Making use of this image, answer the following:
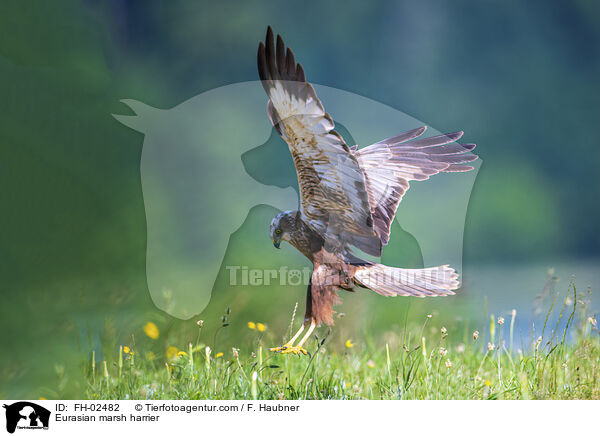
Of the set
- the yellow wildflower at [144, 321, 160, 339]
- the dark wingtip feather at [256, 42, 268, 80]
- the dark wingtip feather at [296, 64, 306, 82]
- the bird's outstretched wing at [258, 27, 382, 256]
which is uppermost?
the dark wingtip feather at [256, 42, 268, 80]

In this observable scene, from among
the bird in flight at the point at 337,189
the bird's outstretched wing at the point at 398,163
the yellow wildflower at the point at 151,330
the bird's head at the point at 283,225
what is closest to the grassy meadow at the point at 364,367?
the yellow wildflower at the point at 151,330

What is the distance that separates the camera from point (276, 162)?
1659mm

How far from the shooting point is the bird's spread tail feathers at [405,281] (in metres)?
1.43

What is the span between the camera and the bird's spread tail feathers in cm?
143

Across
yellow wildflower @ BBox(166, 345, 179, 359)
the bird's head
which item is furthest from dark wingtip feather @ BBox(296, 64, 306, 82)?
yellow wildflower @ BBox(166, 345, 179, 359)

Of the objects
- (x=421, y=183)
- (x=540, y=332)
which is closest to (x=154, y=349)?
(x=421, y=183)

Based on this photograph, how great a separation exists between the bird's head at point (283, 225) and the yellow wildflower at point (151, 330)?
1.91 feet

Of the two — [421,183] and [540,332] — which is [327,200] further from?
[540,332]

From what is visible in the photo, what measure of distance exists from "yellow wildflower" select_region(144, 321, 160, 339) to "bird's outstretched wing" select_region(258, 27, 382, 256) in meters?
0.69

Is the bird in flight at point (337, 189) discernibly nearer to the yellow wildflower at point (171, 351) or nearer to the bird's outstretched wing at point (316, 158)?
the bird's outstretched wing at point (316, 158)
